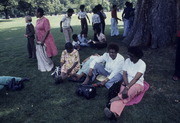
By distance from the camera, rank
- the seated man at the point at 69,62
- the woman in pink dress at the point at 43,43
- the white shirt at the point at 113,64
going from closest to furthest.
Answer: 1. the white shirt at the point at 113,64
2. the seated man at the point at 69,62
3. the woman in pink dress at the point at 43,43

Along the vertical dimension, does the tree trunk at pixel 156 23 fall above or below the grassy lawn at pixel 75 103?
above

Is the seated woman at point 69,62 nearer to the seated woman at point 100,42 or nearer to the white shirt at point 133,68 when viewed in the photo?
the white shirt at point 133,68

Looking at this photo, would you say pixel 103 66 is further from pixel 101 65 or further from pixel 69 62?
pixel 69 62

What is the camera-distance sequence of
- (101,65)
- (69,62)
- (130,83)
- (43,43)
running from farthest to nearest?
(43,43), (69,62), (101,65), (130,83)

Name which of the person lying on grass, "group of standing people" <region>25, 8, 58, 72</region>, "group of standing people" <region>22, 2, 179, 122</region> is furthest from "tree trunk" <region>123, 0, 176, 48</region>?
"group of standing people" <region>25, 8, 58, 72</region>

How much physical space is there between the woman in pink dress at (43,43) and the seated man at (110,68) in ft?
6.85

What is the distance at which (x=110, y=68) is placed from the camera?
18.0 ft

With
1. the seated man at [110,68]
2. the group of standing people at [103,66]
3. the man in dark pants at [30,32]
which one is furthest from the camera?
the man in dark pants at [30,32]

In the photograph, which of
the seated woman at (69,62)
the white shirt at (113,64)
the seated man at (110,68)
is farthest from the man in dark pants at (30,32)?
the white shirt at (113,64)

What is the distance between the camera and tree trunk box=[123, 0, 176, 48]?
25.9 ft

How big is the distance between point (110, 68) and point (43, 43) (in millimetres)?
2738

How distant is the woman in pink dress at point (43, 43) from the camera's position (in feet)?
21.4

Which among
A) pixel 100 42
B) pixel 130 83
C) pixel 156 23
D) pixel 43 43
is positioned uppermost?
pixel 156 23

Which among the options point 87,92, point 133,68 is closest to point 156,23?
point 133,68
